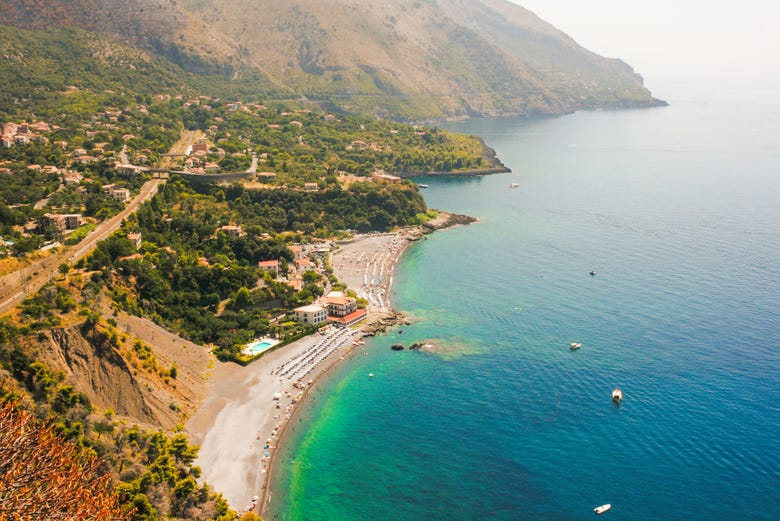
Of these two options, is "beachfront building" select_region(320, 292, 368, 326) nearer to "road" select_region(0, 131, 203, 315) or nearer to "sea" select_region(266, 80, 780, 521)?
"sea" select_region(266, 80, 780, 521)

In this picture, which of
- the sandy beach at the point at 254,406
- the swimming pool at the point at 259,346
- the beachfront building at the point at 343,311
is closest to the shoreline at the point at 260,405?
the sandy beach at the point at 254,406

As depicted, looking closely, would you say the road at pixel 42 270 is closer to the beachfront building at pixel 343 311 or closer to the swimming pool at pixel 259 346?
the swimming pool at pixel 259 346

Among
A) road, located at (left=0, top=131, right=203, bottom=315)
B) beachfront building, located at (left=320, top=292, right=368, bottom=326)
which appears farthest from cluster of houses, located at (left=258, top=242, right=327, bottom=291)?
road, located at (left=0, top=131, right=203, bottom=315)

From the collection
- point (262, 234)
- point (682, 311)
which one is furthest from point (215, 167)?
point (682, 311)

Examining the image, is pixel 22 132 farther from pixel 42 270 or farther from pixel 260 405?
pixel 260 405

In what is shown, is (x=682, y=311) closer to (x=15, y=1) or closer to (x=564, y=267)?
(x=564, y=267)

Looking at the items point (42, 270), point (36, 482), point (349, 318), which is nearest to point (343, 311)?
point (349, 318)
